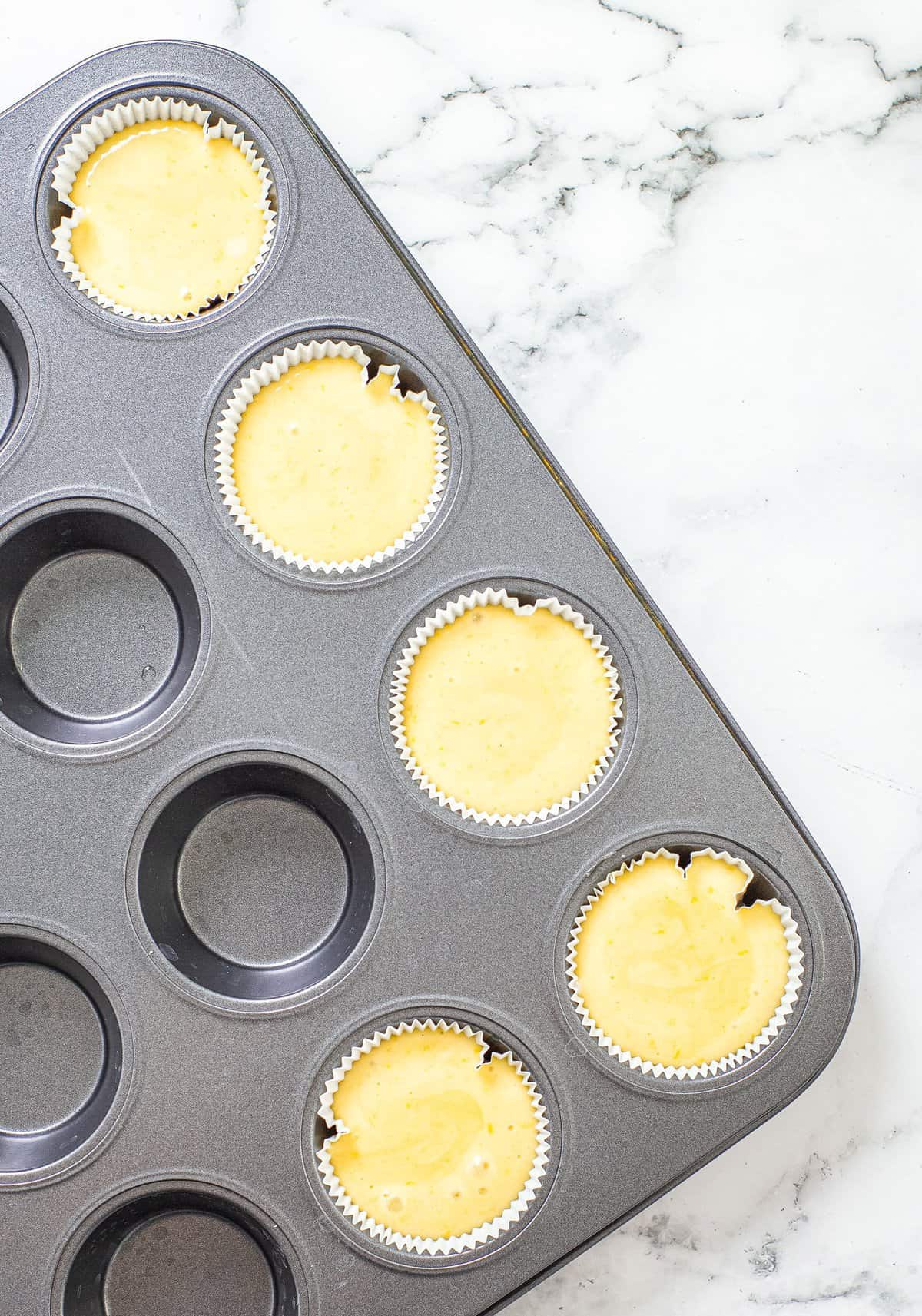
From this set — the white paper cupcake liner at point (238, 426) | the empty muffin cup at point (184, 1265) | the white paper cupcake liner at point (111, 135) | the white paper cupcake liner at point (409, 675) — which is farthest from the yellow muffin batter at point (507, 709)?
the empty muffin cup at point (184, 1265)

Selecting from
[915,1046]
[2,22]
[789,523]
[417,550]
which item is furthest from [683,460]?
[2,22]

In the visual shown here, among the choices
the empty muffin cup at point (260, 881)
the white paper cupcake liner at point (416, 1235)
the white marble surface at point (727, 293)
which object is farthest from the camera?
the white marble surface at point (727, 293)

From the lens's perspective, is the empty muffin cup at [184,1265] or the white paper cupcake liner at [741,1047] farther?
the empty muffin cup at [184,1265]

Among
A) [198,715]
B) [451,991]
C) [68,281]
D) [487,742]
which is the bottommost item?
[451,991]

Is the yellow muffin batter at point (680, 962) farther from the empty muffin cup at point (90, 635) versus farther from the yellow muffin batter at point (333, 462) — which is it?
the empty muffin cup at point (90, 635)

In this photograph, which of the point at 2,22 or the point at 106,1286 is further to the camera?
the point at 2,22

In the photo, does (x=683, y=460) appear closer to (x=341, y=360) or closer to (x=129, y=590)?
(x=341, y=360)

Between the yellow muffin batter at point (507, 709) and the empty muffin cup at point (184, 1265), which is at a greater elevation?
the yellow muffin batter at point (507, 709)
